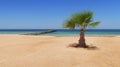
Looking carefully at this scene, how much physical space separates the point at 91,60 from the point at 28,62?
2943 millimetres

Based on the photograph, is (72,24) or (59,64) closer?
(59,64)

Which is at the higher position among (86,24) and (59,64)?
(86,24)

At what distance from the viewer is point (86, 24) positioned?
15.5m

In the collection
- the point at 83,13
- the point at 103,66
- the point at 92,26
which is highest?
the point at 83,13

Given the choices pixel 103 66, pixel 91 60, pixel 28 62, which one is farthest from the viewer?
pixel 91 60

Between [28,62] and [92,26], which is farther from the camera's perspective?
[92,26]

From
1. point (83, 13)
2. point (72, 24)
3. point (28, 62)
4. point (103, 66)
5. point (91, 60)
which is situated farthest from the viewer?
point (72, 24)

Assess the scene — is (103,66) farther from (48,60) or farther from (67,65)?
(48,60)

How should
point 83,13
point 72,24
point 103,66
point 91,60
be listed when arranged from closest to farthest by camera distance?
1. point 103,66
2. point 91,60
3. point 83,13
4. point 72,24

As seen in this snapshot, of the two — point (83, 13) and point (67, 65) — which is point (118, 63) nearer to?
point (67, 65)

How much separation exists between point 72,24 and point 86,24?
111 cm

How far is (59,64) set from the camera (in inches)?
357

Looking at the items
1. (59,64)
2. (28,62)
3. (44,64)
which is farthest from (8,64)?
(59,64)

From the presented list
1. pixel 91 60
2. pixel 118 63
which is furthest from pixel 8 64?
pixel 118 63
